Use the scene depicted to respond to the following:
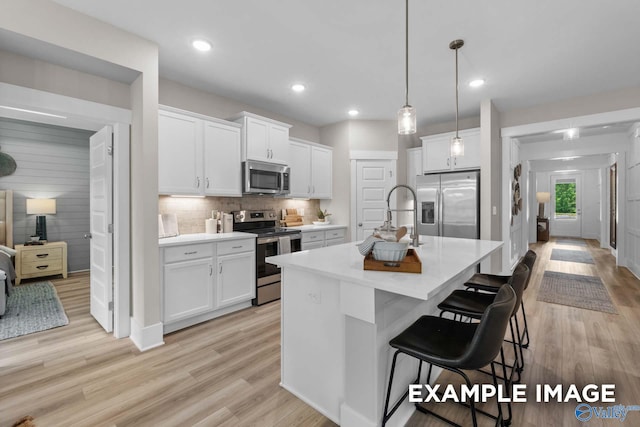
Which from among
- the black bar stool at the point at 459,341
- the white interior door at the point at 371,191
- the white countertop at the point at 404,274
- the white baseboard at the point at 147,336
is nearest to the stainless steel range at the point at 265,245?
the white baseboard at the point at 147,336

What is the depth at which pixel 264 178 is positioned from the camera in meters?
3.99

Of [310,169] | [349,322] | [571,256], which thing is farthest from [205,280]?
[571,256]

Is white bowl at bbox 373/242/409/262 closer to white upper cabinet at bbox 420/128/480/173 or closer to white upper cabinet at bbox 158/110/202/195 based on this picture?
white upper cabinet at bbox 158/110/202/195

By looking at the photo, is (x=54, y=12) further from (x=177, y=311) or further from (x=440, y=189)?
(x=440, y=189)

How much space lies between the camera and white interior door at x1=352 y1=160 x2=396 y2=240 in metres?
5.13

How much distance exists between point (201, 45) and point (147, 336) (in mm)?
2643

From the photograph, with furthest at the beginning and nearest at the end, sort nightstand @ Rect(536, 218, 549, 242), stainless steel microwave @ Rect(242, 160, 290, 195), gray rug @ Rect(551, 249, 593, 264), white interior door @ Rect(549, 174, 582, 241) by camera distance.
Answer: white interior door @ Rect(549, 174, 582, 241) → nightstand @ Rect(536, 218, 549, 242) → gray rug @ Rect(551, 249, 593, 264) → stainless steel microwave @ Rect(242, 160, 290, 195)

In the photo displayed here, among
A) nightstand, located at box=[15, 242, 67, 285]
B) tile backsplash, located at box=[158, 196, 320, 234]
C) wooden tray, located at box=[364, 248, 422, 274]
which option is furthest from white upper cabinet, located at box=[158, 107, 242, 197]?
nightstand, located at box=[15, 242, 67, 285]

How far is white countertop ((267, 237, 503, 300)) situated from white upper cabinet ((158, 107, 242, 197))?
6.13ft

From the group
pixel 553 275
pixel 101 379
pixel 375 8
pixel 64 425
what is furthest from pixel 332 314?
pixel 553 275

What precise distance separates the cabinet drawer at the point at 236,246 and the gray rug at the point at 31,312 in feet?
5.88

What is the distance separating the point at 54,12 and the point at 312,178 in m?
3.40

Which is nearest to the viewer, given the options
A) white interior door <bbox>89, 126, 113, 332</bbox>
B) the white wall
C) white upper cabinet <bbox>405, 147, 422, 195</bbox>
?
white interior door <bbox>89, 126, 113, 332</bbox>

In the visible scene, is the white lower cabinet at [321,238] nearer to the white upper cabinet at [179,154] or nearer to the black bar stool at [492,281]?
the white upper cabinet at [179,154]
